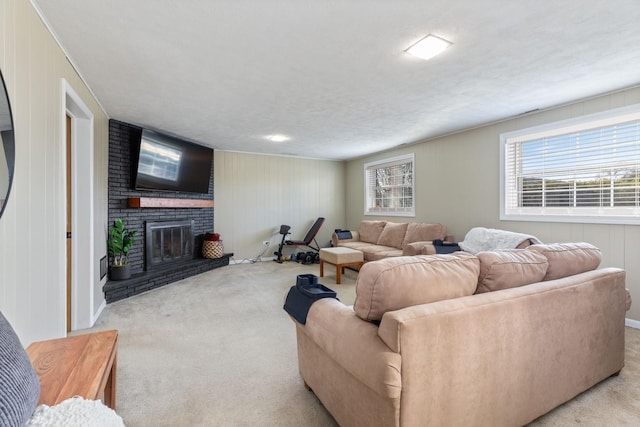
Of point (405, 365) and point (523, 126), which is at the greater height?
point (523, 126)

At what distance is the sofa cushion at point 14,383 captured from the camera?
2.39 feet

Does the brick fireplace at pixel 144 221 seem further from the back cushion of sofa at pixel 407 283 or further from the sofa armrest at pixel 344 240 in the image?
the back cushion of sofa at pixel 407 283

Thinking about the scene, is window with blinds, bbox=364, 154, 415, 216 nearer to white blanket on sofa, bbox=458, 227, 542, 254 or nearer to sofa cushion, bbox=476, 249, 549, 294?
white blanket on sofa, bbox=458, 227, 542, 254

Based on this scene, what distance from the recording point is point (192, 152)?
504cm

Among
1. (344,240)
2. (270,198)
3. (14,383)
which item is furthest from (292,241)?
(14,383)

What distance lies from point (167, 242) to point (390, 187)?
14.0ft

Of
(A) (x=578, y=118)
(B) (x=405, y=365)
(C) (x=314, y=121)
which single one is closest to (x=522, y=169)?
(A) (x=578, y=118)

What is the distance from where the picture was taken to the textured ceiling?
178 cm

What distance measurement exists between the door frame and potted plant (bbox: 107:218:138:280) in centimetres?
80

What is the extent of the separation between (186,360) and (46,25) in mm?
2438

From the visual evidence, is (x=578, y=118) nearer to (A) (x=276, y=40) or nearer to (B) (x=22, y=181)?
(A) (x=276, y=40)

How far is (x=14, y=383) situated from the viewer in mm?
785

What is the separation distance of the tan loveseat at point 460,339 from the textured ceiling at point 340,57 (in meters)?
1.46

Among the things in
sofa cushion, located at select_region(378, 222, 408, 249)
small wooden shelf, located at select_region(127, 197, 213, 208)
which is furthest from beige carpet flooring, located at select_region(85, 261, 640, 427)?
sofa cushion, located at select_region(378, 222, 408, 249)
